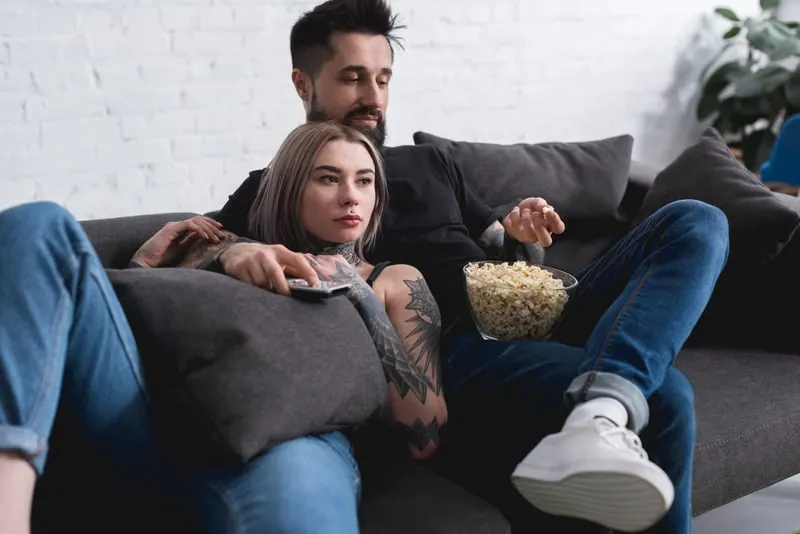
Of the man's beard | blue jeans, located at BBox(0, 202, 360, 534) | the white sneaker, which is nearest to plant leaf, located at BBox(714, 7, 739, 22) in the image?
the man's beard

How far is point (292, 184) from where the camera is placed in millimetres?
1699

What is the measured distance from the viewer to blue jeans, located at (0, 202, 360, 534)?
114cm

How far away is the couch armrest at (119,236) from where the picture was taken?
1862mm

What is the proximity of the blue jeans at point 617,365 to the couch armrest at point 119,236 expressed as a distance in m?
0.67

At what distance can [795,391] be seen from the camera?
1.96m

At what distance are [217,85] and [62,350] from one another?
165 centimetres

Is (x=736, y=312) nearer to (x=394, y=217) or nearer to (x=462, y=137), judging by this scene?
(x=394, y=217)

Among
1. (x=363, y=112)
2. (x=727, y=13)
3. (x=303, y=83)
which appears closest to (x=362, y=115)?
(x=363, y=112)

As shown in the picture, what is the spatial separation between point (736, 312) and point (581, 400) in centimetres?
96

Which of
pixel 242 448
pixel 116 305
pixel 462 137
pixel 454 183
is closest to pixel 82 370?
pixel 116 305

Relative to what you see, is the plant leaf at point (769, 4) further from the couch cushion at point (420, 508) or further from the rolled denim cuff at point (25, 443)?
the rolled denim cuff at point (25, 443)

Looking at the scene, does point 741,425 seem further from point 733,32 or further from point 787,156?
point 733,32

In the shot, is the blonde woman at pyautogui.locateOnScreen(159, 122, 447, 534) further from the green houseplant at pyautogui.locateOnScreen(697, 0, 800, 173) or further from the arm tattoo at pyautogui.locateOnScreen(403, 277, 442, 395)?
the green houseplant at pyautogui.locateOnScreen(697, 0, 800, 173)

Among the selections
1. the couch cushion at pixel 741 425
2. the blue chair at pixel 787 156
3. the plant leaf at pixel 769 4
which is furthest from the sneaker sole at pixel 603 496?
the plant leaf at pixel 769 4
